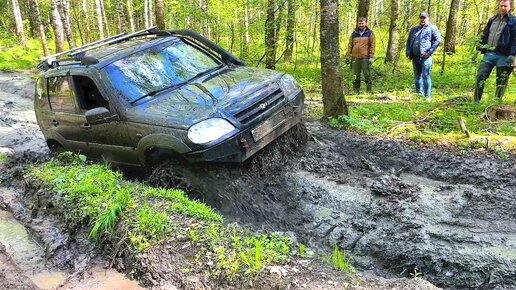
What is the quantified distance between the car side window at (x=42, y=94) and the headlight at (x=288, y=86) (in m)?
3.64

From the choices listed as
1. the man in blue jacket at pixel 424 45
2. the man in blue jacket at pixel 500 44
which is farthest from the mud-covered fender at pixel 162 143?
the man in blue jacket at pixel 424 45

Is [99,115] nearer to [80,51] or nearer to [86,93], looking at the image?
[86,93]

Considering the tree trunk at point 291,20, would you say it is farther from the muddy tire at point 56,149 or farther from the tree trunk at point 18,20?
the tree trunk at point 18,20

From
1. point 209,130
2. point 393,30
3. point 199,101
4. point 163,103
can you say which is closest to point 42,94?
point 163,103

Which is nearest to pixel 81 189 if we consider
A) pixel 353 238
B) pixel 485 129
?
pixel 353 238

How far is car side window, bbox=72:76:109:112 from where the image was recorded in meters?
4.74

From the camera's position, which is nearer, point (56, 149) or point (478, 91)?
point (56, 149)

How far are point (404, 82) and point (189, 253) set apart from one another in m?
9.36

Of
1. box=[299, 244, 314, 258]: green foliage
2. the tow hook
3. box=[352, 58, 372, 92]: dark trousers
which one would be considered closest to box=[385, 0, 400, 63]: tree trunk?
box=[352, 58, 372, 92]: dark trousers

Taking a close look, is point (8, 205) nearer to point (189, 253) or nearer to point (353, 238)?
point (189, 253)

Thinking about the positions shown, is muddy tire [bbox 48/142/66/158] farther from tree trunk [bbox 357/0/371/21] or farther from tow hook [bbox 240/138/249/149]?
tree trunk [bbox 357/0/371/21]

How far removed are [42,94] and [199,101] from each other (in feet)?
9.96

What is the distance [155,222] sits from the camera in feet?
11.1

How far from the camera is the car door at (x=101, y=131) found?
4.52 metres
